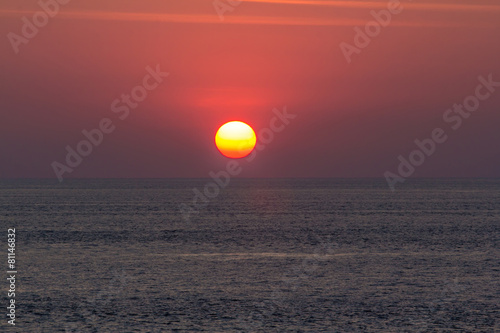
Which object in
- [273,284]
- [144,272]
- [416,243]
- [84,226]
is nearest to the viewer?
[273,284]

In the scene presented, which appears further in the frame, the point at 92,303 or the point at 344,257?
the point at 344,257

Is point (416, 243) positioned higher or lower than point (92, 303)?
higher

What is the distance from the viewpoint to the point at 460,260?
200 feet

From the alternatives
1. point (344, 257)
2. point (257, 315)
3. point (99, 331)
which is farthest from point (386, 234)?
point (99, 331)

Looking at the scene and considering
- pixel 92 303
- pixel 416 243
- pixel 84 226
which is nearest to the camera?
pixel 92 303

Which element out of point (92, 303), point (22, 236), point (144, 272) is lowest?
point (92, 303)

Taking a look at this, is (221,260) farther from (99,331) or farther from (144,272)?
(99,331)

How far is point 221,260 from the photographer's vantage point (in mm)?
60344

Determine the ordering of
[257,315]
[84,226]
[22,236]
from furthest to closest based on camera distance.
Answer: [84,226] < [22,236] < [257,315]

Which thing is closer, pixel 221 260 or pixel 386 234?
pixel 221 260

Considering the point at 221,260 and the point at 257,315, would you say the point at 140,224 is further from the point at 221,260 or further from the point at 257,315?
the point at 257,315

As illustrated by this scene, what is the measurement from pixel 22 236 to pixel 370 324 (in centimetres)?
5929

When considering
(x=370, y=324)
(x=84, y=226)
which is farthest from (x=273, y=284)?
(x=84, y=226)

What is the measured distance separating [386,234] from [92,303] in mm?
55513
